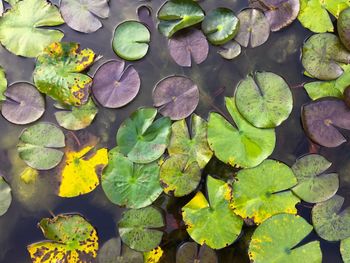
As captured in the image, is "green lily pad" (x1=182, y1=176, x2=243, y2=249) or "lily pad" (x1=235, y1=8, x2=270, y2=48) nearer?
"green lily pad" (x1=182, y1=176, x2=243, y2=249)

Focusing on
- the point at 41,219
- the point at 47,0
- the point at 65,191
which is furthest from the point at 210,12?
the point at 41,219

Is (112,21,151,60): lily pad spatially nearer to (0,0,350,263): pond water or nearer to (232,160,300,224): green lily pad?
(0,0,350,263): pond water

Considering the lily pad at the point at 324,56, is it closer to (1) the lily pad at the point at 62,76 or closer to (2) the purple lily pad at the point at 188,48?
(2) the purple lily pad at the point at 188,48

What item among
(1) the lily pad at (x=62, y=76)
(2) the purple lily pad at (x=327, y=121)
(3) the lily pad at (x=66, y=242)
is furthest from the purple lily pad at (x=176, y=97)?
(3) the lily pad at (x=66, y=242)

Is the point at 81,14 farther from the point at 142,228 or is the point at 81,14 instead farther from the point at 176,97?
the point at 142,228

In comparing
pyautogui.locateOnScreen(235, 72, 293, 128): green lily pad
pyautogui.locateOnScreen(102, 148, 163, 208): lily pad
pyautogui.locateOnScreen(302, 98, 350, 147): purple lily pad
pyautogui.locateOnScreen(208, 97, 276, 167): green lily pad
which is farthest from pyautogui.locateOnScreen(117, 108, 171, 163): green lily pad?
pyautogui.locateOnScreen(302, 98, 350, 147): purple lily pad

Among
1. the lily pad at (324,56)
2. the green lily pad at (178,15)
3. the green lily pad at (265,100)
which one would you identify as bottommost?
the green lily pad at (265,100)
